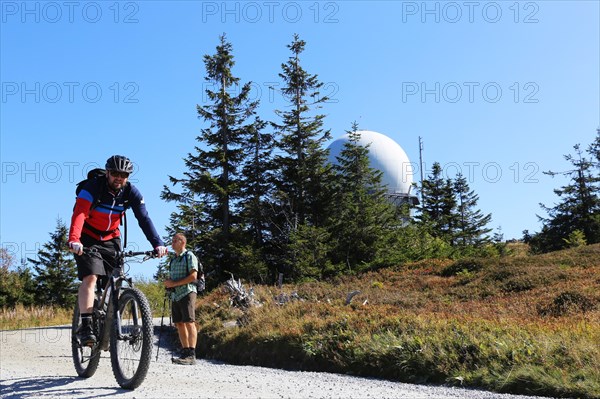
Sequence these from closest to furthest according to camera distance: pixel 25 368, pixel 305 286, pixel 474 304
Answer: pixel 25 368 < pixel 474 304 < pixel 305 286

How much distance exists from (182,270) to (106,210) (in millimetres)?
2907

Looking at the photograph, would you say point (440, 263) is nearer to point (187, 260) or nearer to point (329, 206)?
point (329, 206)

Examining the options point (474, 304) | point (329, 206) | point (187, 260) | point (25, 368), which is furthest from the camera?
point (329, 206)

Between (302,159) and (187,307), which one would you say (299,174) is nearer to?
(302,159)

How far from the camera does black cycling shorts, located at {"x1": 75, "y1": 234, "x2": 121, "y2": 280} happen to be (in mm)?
5500

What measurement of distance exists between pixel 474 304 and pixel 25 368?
11.0m

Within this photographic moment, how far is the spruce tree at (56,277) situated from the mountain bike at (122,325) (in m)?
31.0

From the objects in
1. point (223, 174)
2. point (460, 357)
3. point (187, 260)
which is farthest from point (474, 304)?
point (223, 174)

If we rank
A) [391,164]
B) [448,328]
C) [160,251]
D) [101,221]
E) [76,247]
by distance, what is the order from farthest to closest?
[391,164]
[448,328]
[101,221]
[160,251]
[76,247]

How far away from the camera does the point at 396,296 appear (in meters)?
15.6

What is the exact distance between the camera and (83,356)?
19.7 ft

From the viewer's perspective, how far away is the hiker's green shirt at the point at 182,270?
8.39m

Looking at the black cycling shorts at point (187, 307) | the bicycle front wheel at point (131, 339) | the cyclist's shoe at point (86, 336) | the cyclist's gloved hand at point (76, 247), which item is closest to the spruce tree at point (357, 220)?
the black cycling shorts at point (187, 307)

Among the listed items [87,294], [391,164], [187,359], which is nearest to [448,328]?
[187,359]
